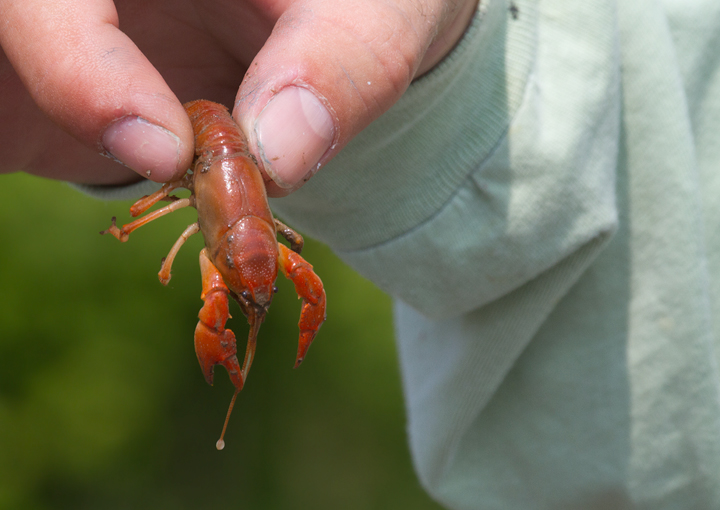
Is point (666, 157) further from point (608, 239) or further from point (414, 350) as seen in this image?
point (414, 350)

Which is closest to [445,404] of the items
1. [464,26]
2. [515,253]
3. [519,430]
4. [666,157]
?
[519,430]

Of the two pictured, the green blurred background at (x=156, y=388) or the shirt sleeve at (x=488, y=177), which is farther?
the green blurred background at (x=156, y=388)

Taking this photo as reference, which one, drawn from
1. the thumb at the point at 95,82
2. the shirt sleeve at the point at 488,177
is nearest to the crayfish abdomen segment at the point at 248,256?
the thumb at the point at 95,82

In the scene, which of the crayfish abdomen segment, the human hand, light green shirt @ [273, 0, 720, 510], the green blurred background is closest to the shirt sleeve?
light green shirt @ [273, 0, 720, 510]

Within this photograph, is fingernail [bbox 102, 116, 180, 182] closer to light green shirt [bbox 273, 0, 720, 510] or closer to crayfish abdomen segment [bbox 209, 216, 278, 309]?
crayfish abdomen segment [bbox 209, 216, 278, 309]

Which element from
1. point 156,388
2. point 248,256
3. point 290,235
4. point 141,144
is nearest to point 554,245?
point 290,235

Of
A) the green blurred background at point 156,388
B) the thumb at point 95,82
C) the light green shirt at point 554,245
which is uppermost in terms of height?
the thumb at point 95,82

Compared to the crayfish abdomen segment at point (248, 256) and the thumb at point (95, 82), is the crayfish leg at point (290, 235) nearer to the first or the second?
the crayfish abdomen segment at point (248, 256)
